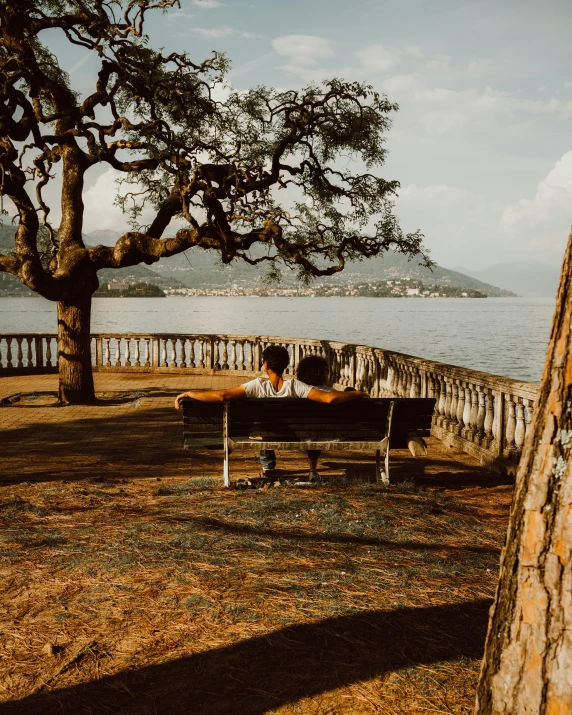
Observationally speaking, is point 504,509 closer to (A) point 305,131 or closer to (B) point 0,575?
(B) point 0,575

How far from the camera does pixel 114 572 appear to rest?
16.5 ft

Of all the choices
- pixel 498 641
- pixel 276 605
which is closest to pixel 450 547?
pixel 276 605

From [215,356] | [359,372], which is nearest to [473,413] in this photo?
[359,372]

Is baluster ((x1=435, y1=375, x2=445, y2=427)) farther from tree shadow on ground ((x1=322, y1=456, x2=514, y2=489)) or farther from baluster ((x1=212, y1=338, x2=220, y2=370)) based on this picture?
baluster ((x1=212, y1=338, x2=220, y2=370))

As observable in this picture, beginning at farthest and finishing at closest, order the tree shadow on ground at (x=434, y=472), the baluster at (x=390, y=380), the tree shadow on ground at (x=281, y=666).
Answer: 1. the baluster at (x=390, y=380)
2. the tree shadow on ground at (x=434, y=472)
3. the tree shadow on ground at (x=281, y=666)

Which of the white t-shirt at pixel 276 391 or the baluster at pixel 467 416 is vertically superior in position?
the white t-shirt at pixel 276 391

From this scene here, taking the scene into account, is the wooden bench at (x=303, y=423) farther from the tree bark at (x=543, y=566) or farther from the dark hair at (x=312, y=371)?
the tree bark at (x=543, y=566)

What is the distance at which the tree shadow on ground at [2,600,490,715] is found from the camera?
3426 mm

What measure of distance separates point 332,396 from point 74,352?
998 cm

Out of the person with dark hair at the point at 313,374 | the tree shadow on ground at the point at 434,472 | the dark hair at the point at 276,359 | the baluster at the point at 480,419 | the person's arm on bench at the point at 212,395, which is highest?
the dark hair at the point at 276,359

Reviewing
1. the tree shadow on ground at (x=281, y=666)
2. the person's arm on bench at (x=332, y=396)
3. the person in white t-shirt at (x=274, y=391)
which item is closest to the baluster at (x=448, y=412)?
the person in white t-shirt at (x=274, y=391)

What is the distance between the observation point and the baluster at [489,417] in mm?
9735

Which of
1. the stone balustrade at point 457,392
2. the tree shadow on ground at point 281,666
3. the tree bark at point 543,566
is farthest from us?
the stone balustrade at point 457,392

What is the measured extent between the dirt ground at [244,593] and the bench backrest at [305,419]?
511 millimetres
